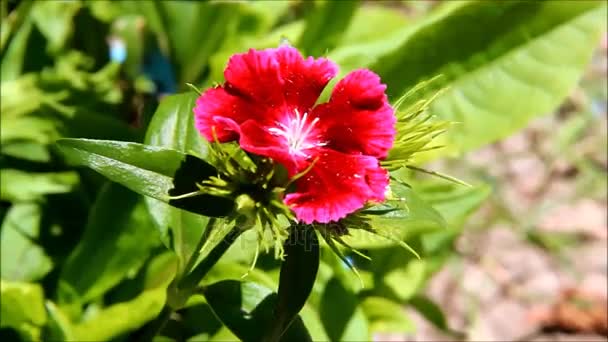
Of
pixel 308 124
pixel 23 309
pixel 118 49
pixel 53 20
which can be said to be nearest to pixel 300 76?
pixel 308 124

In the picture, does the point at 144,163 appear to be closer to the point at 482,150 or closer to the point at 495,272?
the point at 495,272

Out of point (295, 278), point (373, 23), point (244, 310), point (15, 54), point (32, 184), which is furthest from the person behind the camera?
point (373, 23)

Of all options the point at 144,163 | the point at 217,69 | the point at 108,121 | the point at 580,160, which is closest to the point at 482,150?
the point at 580,160

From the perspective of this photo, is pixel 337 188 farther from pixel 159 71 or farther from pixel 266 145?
pixel 159 71

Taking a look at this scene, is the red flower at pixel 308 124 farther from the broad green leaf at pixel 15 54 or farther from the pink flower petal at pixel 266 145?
the broad green leaf at pixel 15 54

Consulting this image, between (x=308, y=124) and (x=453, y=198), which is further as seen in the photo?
(x=453, y=198)

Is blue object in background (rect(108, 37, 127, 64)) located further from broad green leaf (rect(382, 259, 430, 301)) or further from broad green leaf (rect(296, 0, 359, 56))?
broad green leaf (rect(382, 259, 430, 301))
